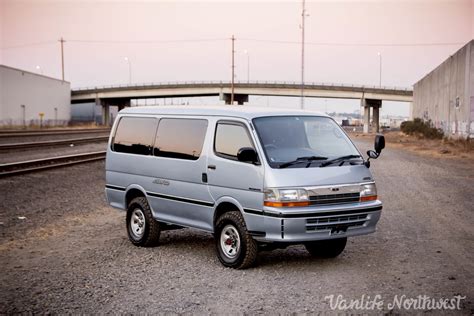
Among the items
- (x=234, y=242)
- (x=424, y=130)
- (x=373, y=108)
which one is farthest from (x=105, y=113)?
(x=234, y=242)

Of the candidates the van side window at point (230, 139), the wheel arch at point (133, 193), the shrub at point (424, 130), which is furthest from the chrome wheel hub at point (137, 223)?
the shrub at point (424, 130)

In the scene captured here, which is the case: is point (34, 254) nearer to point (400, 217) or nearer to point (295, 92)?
point (400, 217)

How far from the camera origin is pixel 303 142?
8.63 metres

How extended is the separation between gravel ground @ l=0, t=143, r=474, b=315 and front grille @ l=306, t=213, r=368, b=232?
1.91 feet

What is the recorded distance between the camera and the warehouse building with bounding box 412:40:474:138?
128 feet

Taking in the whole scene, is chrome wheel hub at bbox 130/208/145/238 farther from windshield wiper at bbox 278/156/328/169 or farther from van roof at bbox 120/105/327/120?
windshield wiper at bbox 278/156/328/169

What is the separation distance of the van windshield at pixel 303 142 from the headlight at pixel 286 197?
0.36m

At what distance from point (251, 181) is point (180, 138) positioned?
5.79 feet

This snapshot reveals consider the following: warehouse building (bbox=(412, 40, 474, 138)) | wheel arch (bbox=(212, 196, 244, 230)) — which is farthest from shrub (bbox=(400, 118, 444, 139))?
wheel arch (bbox=(212, 196, 244, 230))

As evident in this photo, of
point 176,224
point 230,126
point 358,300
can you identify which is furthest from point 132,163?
point 358,300

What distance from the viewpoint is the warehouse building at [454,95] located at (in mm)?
39156

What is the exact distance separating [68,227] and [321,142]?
5.51 metres

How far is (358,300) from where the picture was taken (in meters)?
6.80

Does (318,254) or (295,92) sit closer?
(318,254)
